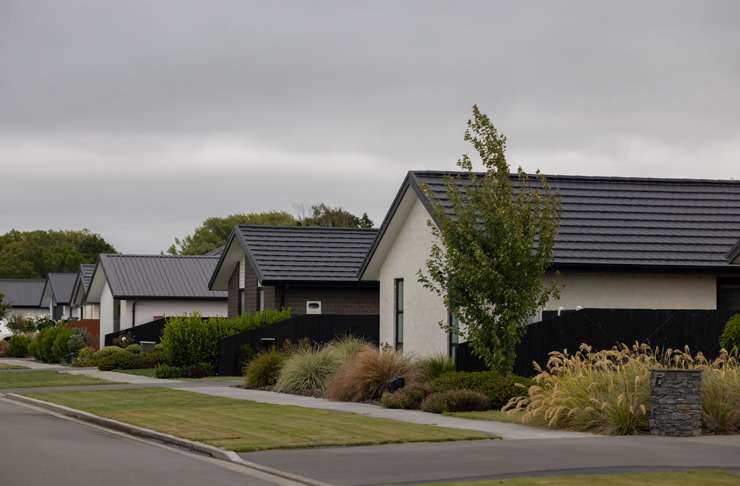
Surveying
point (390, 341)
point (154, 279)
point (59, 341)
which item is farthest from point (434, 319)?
point (154, 279)

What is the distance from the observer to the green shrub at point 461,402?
23.4m

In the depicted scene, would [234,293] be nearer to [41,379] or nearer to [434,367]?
[41,379]

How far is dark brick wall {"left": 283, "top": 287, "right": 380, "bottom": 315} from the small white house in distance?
712 inches

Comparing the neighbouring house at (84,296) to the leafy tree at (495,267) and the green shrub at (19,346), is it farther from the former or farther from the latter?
the leafy tree at (495,267)

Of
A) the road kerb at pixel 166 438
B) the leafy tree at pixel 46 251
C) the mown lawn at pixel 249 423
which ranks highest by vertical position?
the leafy tree at pixel 46 251

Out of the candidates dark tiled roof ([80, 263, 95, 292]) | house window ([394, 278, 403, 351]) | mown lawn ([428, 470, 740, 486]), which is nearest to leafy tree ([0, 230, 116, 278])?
dark tiled roof ([80, 263, 95, 292])

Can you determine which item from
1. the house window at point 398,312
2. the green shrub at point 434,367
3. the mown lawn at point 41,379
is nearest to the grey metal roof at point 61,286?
the mown lawn at point 41,379

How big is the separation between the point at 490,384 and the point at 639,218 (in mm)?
10127

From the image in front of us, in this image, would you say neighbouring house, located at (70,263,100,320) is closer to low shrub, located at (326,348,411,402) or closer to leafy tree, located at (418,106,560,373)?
low shrub, located at (326,348,411,402)

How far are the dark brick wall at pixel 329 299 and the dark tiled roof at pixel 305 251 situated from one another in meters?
0.67

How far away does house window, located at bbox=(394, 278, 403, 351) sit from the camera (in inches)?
1400

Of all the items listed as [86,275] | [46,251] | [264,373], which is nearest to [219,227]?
[46,251]

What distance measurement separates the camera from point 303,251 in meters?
45.1

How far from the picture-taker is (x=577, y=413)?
782 inches
